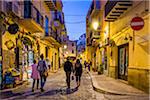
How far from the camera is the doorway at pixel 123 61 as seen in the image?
62.3ft

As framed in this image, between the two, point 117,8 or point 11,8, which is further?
point 117,8

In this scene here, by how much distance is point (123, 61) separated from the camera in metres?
20.0

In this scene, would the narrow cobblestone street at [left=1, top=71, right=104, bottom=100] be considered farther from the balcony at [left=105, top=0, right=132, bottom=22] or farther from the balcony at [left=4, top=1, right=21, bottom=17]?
the balcony at [left=105, top=0, right=132, bottom=22]

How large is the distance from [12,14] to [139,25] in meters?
7.45

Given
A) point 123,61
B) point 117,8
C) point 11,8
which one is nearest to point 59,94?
point 11,8

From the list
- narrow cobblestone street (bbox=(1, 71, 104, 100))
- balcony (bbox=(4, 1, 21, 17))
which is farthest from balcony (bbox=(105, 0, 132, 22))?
balcony (bbox=(4, 1, 21, 17))

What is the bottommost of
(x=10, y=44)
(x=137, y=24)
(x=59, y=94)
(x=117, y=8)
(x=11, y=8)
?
(x=59, y=94)

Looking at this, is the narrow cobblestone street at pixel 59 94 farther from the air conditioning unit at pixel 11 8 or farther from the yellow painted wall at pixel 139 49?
the air conditioning unit at pixel 11 8

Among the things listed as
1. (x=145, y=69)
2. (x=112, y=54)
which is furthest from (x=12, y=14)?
(x=112, y=54)

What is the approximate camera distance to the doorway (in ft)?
62.3

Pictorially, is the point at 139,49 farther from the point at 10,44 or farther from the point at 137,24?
the point at 10,44

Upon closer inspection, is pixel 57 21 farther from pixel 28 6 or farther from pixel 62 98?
pixel 62 98

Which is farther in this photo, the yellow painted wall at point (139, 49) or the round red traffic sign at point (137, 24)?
the yellow painted wall at point (139, 49)

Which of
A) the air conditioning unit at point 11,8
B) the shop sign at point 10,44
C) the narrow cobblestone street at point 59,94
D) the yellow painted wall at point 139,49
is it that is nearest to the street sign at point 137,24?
the yellow painted wall at point 139,49
